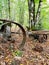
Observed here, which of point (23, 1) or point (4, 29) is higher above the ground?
point (23, 1)

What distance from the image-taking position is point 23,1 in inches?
1399

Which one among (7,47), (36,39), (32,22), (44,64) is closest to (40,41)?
(36,39)

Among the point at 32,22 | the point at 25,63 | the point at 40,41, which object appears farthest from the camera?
the point at 32,22

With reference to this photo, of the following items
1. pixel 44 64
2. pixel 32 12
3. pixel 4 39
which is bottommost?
pixel 44 64

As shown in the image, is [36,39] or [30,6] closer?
[36,39]

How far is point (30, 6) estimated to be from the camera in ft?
54.2

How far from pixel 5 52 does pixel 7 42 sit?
184cm

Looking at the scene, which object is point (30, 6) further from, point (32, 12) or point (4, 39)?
point (4, 39)

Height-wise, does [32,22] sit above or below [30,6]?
below

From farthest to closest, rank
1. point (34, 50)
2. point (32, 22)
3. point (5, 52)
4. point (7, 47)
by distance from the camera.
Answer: point (32, 22) < point (34, 50) < point (7, 47) < point (5, 52)

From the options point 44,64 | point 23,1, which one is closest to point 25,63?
point 44,64

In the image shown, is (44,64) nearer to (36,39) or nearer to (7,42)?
(7,42)

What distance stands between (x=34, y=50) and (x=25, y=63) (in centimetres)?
293

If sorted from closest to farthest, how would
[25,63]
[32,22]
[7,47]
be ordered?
[25,63] → [7,47] → [32,22]
